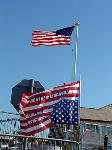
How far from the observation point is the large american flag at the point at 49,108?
13391mm

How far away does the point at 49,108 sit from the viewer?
14289mm

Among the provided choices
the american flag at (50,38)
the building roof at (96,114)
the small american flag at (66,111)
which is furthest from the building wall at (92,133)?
the building roof at (96,114)

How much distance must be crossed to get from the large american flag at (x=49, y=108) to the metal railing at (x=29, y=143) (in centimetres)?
268

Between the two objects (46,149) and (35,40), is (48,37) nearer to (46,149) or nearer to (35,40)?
(35,40)

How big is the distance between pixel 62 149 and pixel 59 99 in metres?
4.15

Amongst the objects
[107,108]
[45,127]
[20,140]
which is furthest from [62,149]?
[107,108]

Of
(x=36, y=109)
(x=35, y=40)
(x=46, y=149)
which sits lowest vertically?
(x=46, y=149)

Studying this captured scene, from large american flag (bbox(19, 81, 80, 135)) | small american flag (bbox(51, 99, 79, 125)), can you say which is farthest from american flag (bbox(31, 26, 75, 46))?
small american flag (bbox(51, 99, 79, 125))

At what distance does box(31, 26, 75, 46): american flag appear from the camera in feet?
70.4

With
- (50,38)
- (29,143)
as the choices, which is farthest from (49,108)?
(50,38)

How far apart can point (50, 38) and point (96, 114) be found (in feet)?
160

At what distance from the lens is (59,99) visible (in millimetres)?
14688

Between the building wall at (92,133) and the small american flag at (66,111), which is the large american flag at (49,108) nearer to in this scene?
the small american flag at (66,111)

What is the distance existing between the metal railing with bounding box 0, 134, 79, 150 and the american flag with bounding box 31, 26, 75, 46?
36.5 ft
